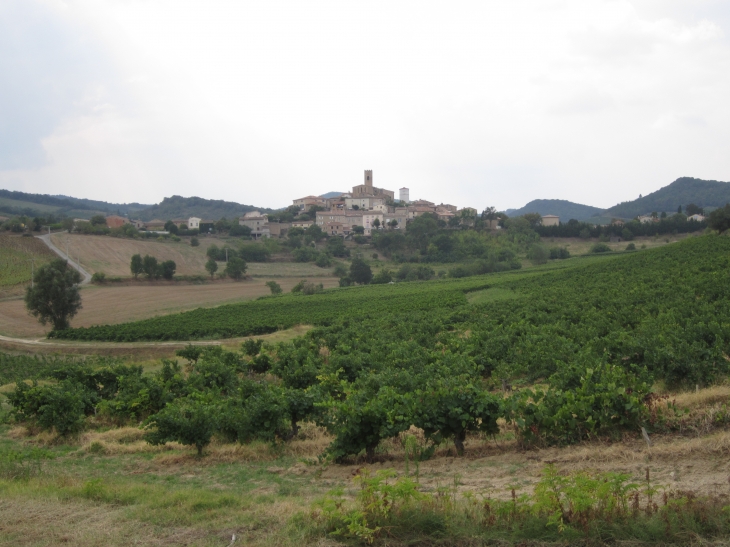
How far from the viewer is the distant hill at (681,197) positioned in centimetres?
16888

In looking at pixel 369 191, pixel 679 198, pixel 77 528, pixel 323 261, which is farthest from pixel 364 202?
pixel 77 528

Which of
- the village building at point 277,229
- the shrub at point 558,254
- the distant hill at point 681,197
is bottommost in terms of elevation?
the shrub at point 558,254

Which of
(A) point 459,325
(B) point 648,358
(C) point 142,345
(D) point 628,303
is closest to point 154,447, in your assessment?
(B) point 648,358

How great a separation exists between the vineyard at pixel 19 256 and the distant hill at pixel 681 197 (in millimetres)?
160200

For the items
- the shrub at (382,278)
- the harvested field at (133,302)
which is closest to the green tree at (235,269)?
the harvested field at (133,302)

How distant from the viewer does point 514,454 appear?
945cm

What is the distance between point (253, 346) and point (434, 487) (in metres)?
19.5

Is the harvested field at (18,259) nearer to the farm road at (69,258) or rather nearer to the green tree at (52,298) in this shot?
the farm road at (69,258)

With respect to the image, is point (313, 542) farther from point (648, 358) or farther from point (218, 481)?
point (648, 358)

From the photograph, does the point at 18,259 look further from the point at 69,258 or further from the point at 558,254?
the point at 558,254

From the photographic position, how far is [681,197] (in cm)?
17675

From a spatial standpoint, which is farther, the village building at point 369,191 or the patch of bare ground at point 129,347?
the village building at point 369,191

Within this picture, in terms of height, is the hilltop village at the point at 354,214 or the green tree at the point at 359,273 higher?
the hilltop village at the point at 354,214

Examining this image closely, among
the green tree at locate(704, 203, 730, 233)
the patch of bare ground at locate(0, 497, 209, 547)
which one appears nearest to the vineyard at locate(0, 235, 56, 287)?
the patch of bare ground at locate(0, 497, 209, 547)
